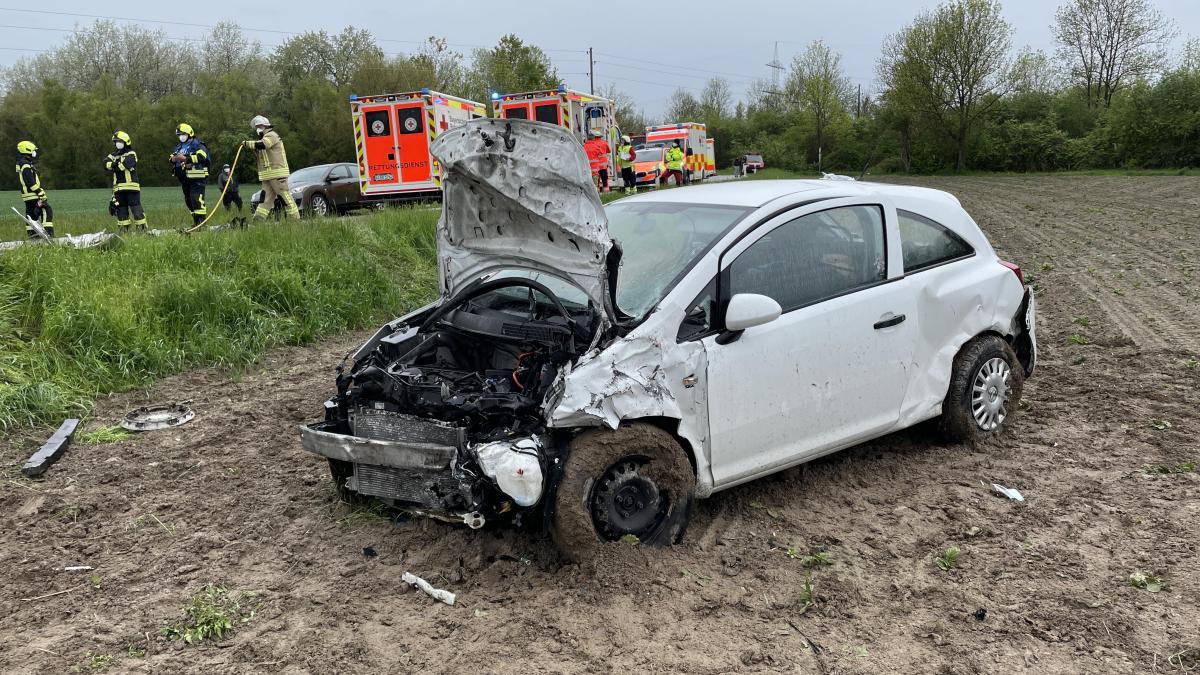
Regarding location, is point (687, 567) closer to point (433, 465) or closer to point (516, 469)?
point (516, 469)

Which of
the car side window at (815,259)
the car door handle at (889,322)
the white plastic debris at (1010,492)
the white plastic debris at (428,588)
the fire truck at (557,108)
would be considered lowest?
the white plastic debris at (1010,492)

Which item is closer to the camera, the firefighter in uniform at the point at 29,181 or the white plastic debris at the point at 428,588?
the white plastic debris at the point at 428,588

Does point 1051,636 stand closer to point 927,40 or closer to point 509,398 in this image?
point 509,398

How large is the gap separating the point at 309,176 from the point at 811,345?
1754 centimetres

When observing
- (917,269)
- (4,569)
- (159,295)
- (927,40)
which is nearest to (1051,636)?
(917,269)

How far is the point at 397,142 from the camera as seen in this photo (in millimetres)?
19969

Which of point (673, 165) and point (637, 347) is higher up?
point (673, 165)

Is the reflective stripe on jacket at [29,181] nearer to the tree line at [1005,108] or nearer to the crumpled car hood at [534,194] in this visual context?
the crumpled car hood at [534,194]

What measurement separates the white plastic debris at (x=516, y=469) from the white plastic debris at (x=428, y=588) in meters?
0.50

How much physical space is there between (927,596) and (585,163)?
2.39 metres

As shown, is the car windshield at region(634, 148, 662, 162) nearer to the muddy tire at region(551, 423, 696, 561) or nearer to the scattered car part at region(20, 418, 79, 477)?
the scattered car part at region(20, 418, 79, 477)

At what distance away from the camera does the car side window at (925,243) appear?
15.9 ft

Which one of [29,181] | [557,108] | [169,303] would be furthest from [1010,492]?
[557,108]

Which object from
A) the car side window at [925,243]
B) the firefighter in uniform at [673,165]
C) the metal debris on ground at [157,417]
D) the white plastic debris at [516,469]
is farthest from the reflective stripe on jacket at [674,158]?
the white plastic debris at [516,469]
